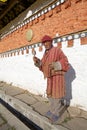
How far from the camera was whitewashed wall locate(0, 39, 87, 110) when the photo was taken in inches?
206

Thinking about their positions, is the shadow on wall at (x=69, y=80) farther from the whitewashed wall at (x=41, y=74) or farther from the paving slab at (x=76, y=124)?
the paving slab at (x=76, y=124)

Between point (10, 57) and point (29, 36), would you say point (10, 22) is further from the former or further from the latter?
point (29, 36)

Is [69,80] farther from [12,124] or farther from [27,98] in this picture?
[27,98]

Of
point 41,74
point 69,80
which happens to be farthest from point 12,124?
point 41,74

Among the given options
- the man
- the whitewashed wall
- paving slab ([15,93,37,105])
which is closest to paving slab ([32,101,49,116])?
paving slab ([15,93,37,105])

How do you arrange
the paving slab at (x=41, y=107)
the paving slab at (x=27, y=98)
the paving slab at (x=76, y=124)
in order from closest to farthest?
1. the paving slab at (x=76, y=124)
2. the paving slab at (x=41, y=107)
3. the paving slab at (x=27, y=98)

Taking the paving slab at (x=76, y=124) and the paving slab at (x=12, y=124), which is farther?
the paving slab at (x=12, y=124)

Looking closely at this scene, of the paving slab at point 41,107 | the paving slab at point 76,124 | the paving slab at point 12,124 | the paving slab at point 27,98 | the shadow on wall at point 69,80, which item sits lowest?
the paving slab at point 12,124

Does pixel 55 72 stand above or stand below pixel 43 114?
above

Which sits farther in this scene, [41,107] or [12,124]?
[41,107]

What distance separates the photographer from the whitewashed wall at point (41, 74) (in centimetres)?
523

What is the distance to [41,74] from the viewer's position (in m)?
7.23

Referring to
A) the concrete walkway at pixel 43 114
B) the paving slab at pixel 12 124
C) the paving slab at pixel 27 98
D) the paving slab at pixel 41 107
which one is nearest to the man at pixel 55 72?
the concrete walkway at pixel 43 114

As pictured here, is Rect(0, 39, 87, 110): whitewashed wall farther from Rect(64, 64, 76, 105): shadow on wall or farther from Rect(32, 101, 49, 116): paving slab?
Rect(32, 101, 49, 116): paving slab
